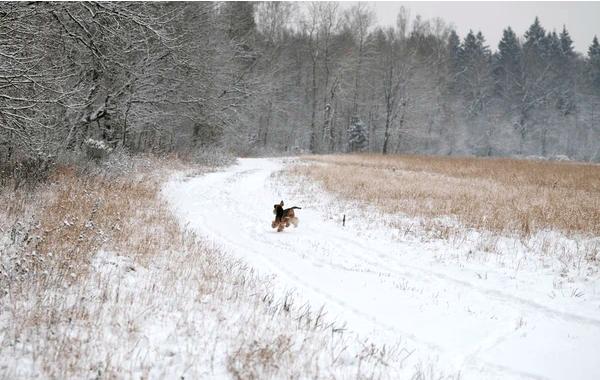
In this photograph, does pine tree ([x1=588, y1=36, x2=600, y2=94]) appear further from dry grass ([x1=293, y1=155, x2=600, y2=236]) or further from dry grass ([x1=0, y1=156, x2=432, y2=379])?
dry grass ([x1=0, y1=156, x2=432, y2=379])

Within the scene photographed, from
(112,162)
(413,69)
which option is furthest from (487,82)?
(112,162)

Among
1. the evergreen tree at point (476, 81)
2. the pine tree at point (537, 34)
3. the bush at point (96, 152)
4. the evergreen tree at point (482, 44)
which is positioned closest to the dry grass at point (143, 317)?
the bush at point (96, 152)

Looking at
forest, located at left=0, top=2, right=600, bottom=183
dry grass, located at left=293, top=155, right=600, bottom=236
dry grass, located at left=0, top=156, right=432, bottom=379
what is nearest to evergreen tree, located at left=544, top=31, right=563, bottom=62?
forest, located at left=0, top=2, right=600, bottom=183

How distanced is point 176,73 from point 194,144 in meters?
7.26

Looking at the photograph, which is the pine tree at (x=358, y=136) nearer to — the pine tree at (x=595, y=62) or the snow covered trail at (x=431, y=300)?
the pine tree at (x=595, y=62)

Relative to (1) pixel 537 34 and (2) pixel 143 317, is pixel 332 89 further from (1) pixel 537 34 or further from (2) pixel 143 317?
(1) pixel 537 34

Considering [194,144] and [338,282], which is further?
[194,144]

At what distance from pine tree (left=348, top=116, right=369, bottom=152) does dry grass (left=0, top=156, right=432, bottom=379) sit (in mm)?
45145

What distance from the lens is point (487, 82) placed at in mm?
62938

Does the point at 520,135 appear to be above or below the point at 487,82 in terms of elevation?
below

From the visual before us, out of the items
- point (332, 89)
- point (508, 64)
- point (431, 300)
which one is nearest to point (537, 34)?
point (508, 64)

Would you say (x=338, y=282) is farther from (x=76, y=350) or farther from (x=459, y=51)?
(x=459, y=51)

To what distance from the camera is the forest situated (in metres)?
19.7

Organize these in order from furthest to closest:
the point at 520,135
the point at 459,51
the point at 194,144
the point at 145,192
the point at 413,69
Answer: the point at 459,51, the point at 520,135, the point at 413,69, the point at 194,144, the point at 145,192
